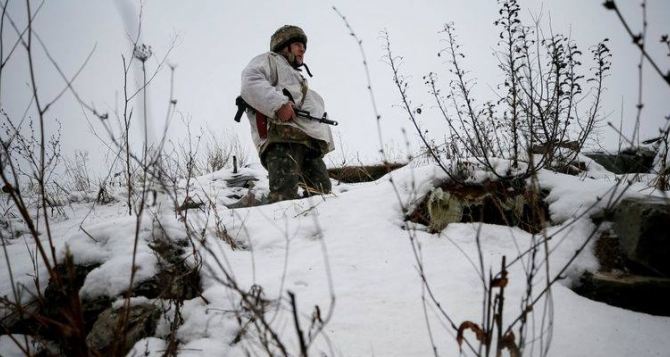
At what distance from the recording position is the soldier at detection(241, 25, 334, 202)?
2.85 m

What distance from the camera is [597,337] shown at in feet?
3.85

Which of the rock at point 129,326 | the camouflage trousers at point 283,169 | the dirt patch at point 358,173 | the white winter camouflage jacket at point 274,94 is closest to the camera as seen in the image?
the rock at point 129,326

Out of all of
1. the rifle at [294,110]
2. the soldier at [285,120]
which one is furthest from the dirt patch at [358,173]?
the rifle at [294,110]

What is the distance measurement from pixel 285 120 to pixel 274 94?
0.23m

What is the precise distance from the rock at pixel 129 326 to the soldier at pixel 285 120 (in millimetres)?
1511

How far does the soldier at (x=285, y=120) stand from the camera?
2.85m

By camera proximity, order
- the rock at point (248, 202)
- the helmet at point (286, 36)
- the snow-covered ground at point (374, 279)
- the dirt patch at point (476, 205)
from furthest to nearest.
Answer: the rock at point (248, 202), the helmet at point (286, 36), the dirt patch at point (476, 205), the snow-covered ground at point (374, 279)

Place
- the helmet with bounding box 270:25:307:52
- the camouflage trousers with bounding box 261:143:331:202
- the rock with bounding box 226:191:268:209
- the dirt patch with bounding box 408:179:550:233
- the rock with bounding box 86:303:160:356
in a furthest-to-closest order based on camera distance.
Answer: the rock with bounding box 226:191:268:209, the helmet with bounding box 270:25:307:52, the camouflage trousers with bounding box 261:143:331:202, the dirt patch with bounding box 408:179:550:233, the rock with bounding box 86:303:160:356

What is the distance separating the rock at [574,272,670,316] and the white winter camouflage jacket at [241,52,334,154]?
2279 mm

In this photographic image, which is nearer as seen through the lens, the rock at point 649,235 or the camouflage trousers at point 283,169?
the rock at point 649,235

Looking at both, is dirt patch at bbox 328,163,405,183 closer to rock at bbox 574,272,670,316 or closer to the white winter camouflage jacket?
the white winter camouflage jacket

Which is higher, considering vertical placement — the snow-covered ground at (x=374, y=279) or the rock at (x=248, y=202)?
the rock at (x=248, y=202)

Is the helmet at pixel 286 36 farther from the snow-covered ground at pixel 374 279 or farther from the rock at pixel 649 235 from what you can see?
the rock at pixel 649 235

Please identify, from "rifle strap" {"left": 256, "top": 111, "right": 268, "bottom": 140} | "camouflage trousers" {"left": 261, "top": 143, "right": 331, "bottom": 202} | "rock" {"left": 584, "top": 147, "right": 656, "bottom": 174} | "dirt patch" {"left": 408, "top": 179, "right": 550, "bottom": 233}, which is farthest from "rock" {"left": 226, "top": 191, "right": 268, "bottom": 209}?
"rock" {"left": 584, "top": 147, "right": 656, "bottom": 174}
